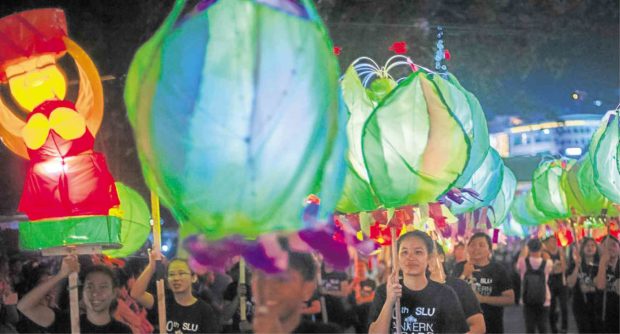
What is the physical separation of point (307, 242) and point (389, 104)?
2353 mm

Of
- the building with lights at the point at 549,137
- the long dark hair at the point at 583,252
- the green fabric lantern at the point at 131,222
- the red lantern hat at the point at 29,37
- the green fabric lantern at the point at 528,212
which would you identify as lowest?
the long dark hair at the point at 583,252

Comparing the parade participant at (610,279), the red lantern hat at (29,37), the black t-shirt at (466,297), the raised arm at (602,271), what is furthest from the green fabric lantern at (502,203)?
the red lantern hat at (29,37)

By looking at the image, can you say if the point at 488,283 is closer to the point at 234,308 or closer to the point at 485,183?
the point at 485,183

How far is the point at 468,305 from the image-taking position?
586cm

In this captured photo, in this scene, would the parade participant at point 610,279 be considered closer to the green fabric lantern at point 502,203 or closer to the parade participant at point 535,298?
the parade participant at point 535,298

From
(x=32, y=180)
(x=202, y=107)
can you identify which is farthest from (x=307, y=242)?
(x=32, y=180)

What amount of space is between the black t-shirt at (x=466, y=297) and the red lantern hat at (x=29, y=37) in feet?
9.94

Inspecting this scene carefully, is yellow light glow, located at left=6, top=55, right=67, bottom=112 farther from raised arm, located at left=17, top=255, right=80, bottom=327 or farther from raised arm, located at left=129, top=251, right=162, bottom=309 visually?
raised arm, located at left=129, top=251, right=162, bottom=309

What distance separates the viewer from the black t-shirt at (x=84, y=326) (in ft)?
18.1

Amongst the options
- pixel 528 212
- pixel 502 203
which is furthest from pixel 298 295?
pixel 528 212

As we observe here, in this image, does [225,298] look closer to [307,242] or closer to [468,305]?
[468,305]

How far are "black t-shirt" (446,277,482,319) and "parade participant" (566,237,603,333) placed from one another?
6.05 meters

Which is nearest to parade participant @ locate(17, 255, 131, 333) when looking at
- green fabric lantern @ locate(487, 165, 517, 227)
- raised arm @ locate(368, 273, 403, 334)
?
raised arm @ locate(368, 273, 403, 334)

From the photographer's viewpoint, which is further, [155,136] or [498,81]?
[498,81]
